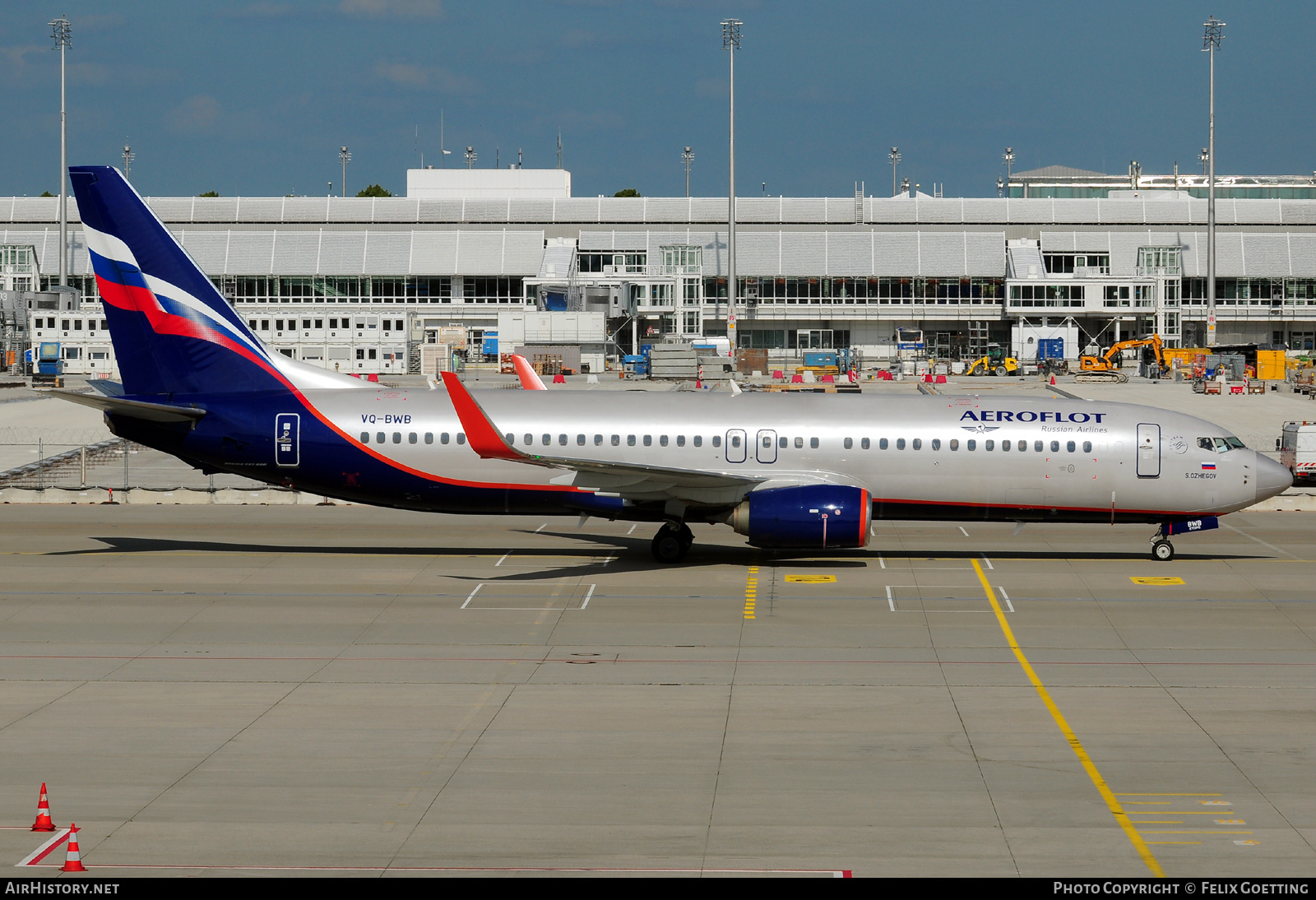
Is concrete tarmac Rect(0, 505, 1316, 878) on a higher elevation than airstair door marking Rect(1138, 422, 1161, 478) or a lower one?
lower

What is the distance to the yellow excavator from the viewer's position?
325ft

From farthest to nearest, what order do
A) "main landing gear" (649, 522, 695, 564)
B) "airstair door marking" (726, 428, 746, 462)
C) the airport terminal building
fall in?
the airport terminal building
"airstair door marking" (726, 428, 746, 462)
"main landing gear" (649, 522, 695, 564)

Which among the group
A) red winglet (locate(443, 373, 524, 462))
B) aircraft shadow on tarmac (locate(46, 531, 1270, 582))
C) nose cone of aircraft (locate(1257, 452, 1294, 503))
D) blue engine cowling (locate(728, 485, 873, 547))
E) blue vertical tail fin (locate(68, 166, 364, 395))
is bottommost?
aircraft shadow on tarmac (locate(46, 531, 1270, 582))

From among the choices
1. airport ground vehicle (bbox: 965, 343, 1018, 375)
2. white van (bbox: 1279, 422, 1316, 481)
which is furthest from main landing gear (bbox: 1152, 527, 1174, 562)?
airport ground vehicle (bbox: 965, 343, 1018, 375)

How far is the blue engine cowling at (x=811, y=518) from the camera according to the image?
100 feet

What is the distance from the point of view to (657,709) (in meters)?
20.5

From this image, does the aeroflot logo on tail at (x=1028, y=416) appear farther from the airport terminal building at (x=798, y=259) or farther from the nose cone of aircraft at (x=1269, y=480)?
the airport terminal building at (x=798, y=259)

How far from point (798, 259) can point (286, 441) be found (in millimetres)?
104112

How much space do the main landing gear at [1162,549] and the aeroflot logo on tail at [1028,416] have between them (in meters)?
3.55

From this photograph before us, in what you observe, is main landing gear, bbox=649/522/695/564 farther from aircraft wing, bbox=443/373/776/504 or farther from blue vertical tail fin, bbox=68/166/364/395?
blue vertical tail fin, bbox=68/166/364/395

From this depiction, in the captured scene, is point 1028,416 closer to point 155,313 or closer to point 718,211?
point 155,313

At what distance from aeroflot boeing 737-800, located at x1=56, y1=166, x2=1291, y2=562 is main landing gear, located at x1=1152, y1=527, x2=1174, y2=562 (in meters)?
0.06

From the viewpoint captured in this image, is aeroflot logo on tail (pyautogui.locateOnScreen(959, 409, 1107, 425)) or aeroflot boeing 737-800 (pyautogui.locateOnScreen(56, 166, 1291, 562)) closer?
aeroflot boeing 737-800 (pyautogui.locateOnScreen(56, 166, 1291, 562))

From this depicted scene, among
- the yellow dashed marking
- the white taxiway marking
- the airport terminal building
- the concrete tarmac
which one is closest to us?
the concrete tarmac
